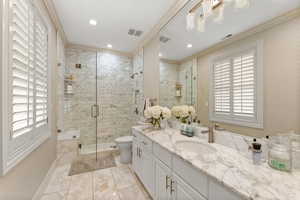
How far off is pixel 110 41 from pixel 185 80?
7.16 ft

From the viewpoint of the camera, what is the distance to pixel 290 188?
65 centimetres

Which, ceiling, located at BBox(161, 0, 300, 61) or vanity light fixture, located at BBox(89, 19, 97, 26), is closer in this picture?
ceiling, located at BBox(161, 0, 300, 61)

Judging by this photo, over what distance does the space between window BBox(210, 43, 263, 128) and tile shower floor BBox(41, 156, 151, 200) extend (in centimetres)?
149

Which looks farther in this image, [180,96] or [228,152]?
[180,96]

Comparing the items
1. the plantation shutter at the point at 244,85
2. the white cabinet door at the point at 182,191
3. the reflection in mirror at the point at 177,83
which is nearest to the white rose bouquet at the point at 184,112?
the reflection in mirror at the point at 177,83

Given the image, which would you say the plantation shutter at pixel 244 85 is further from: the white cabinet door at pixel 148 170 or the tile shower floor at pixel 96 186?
the tile shower floor at pixel 96 186

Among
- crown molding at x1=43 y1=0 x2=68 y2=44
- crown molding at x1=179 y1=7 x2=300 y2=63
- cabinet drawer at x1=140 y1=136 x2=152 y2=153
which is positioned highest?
crown molding at x1=43 y1=0 x2=68 y2=44

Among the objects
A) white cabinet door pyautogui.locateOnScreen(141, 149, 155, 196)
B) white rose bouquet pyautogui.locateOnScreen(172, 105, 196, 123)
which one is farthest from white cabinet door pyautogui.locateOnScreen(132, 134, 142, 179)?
white rose bouquet pyautogui.locateOnScreen(172, 105, 196, 123)

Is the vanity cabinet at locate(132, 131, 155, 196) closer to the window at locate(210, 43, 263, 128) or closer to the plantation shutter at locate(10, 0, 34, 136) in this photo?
the window at locate(210, 43, 263, 128)

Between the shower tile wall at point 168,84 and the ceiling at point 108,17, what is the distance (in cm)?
83

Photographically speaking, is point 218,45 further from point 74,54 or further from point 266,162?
point 74,54

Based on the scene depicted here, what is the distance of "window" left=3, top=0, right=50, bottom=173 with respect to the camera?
1.03m

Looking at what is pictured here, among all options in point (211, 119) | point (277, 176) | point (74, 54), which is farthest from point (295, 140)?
point (74, 54)

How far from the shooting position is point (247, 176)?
0.75 metres
